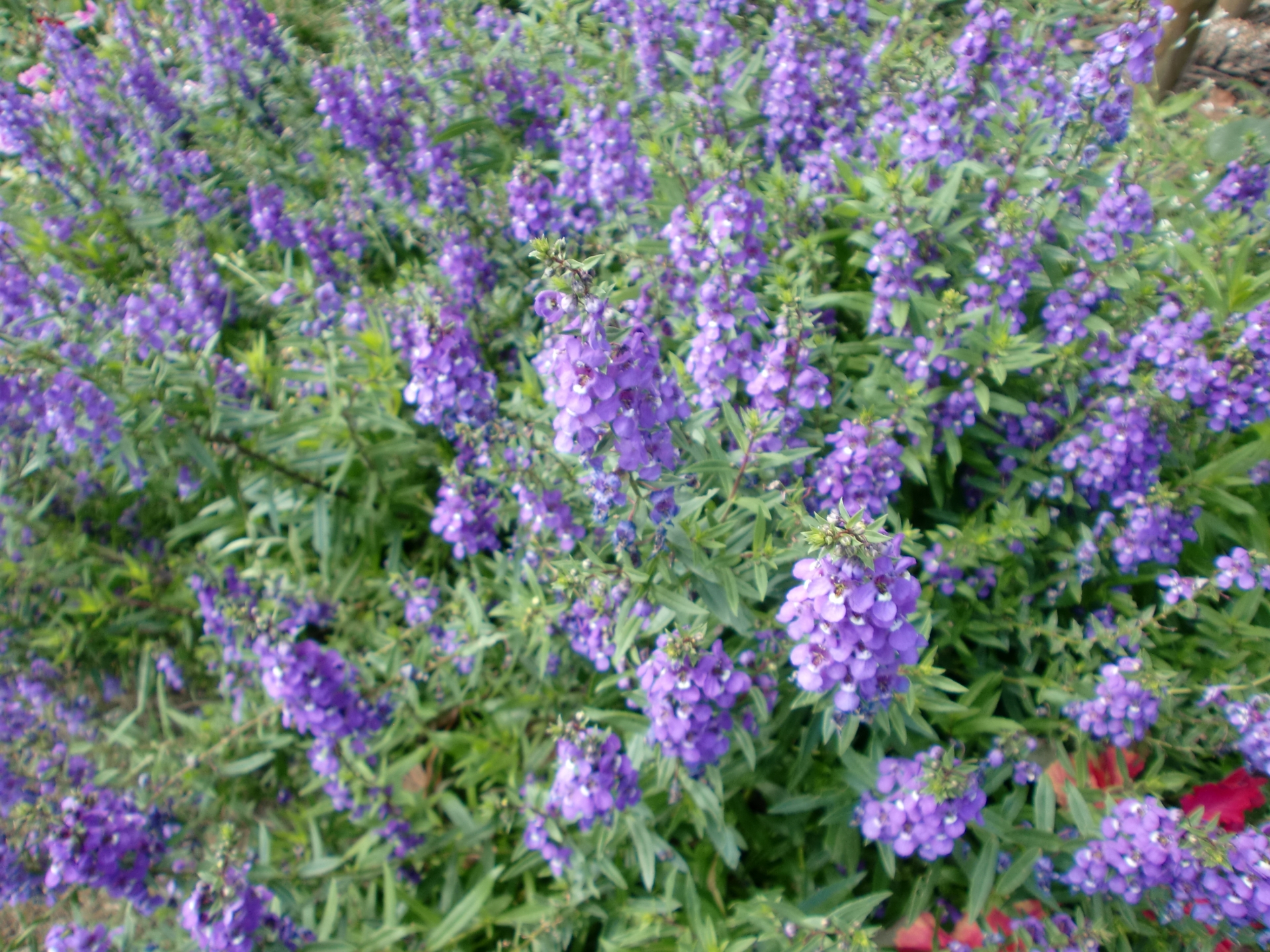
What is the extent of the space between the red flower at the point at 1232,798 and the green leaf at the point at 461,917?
3.38m

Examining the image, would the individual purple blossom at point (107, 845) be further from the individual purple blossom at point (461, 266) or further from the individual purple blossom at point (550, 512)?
the individual purple blossom at point (461, 266)

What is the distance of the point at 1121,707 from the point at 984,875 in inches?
36.5

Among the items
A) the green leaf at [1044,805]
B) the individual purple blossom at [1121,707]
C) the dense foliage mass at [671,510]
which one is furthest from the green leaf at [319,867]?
the individual purple blossom at [1121,707]

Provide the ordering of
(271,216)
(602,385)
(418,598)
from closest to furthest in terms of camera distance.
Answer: (602,385), (418,598), (271,216)

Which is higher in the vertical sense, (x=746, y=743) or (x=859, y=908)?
(x=746, y=743)

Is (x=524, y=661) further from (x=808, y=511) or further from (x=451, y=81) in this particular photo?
(x=451, y=81)

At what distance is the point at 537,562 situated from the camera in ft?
13.6

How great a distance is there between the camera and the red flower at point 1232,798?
368 cm

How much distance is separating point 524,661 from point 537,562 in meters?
0.72

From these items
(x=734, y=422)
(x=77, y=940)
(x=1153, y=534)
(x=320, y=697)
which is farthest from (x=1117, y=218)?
(x=77, y=940)

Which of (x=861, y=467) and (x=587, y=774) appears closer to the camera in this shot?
(x=587, y=774)

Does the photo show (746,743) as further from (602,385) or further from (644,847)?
(602,385)

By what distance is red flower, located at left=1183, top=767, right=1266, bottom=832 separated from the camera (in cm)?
368

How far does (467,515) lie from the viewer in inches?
166
